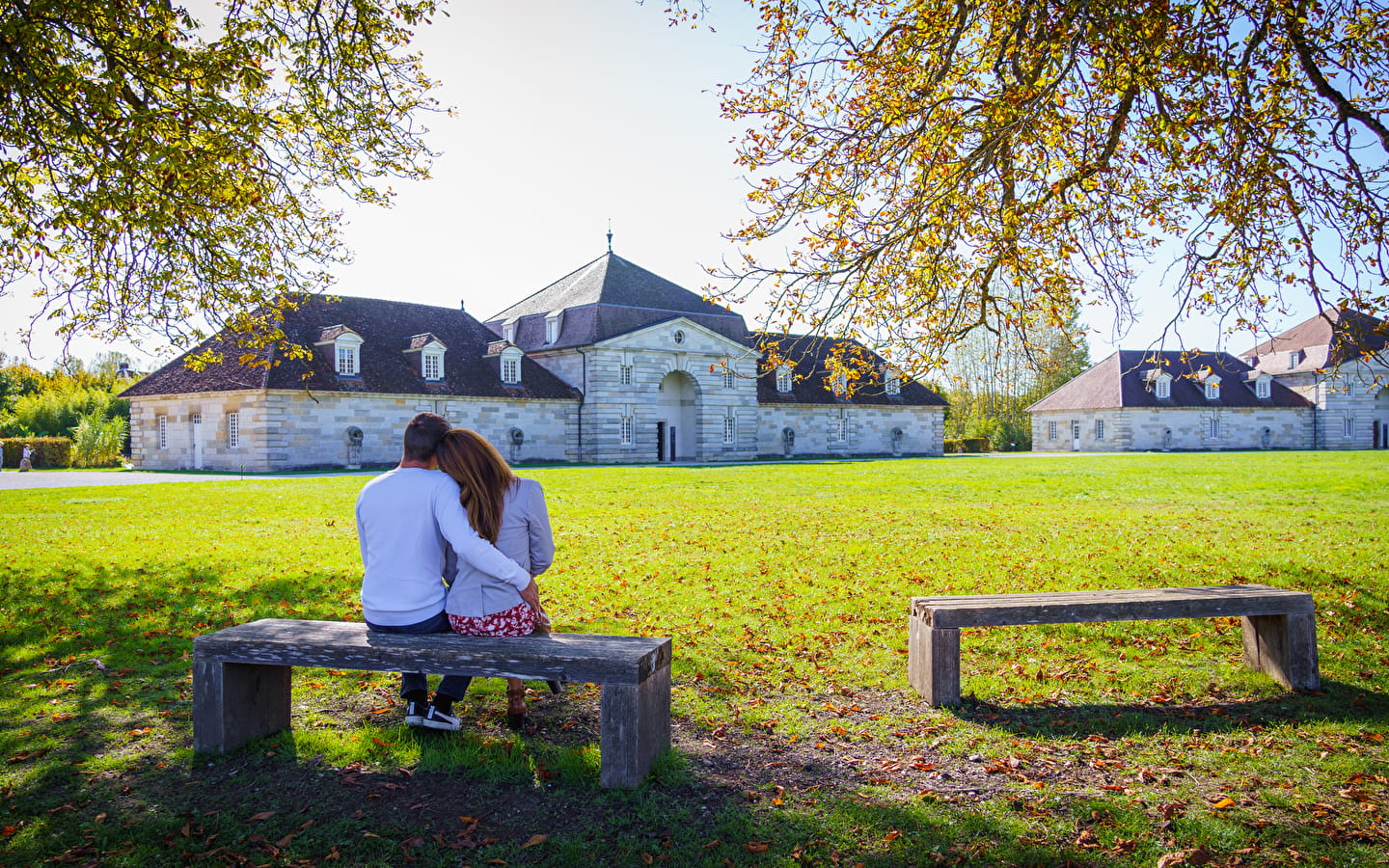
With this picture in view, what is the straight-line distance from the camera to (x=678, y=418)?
46781 millimetres

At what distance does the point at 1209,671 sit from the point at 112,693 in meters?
7.43

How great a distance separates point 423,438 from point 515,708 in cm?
169

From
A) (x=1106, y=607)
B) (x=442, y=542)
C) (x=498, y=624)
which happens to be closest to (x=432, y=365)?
(x=442, y=542)

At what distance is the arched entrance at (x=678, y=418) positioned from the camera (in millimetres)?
45125

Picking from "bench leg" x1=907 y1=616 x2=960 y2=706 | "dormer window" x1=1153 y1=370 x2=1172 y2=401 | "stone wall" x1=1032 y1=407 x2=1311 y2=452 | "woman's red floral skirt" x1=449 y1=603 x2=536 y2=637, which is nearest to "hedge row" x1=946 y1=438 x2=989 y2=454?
"stone wall" x1=1032 y1=407 x2=1311 y2=452

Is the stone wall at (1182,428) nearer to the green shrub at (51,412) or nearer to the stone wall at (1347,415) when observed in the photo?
the stone wall at (1347,415)

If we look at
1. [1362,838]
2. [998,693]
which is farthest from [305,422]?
[1362,838]

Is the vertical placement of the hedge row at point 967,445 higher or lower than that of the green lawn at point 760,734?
higher

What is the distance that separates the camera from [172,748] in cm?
474

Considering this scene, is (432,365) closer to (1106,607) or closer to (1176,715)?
(1106,607)

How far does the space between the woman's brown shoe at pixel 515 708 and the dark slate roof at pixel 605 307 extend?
3618cm

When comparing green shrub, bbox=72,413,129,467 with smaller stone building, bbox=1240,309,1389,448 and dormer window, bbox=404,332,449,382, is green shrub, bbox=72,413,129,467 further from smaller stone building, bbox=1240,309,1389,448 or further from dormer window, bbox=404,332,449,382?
smaller stone building, bbox=1240,309,1389,448

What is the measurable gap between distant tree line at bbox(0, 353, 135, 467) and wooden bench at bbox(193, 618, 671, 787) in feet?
132

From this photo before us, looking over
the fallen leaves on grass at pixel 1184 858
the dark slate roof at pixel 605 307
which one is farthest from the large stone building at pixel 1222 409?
the fallen leaves on grass at pixel 1184 858
